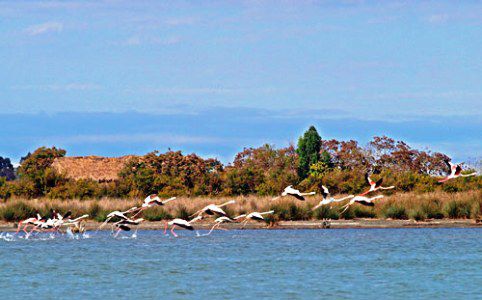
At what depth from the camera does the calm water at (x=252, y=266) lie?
85.3ft

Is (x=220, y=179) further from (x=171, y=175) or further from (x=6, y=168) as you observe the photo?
(x=6, y=168)

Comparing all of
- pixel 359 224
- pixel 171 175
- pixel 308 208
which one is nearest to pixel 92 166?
pixel 171 175

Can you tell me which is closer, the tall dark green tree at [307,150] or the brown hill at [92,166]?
the brown hill at [92,166]

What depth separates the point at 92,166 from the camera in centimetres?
8406

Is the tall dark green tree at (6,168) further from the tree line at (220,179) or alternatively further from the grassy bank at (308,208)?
the grassy bank at (308,208)

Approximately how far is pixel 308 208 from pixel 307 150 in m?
30.9

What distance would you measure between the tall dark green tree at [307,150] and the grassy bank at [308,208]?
88.0ft

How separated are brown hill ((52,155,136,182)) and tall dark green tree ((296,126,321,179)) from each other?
13.9m

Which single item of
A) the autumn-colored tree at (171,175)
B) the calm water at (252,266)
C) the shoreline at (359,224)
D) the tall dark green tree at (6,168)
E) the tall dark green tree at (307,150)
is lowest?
the calm water at (252,266)

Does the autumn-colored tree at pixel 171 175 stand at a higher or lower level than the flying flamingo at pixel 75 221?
higher

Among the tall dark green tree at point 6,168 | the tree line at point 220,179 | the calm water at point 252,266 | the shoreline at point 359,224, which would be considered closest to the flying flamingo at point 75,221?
the calm water at point 252,266

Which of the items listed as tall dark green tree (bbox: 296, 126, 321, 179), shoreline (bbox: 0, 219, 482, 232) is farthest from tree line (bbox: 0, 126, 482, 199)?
shoreline (bbox: 0, 219, 482, 232)

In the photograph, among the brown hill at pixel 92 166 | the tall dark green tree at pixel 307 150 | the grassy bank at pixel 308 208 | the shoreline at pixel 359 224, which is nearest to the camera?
the shoreline at pixel 359 224

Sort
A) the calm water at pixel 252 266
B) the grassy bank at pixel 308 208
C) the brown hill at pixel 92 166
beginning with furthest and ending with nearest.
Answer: the brown hill at pixel 92 166 < the grassy bank at pixel 308 208 < the calm water at pixel 252 266
